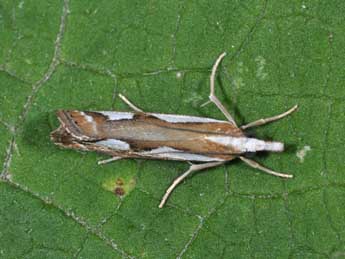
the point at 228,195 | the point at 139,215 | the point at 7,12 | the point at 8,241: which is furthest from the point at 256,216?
the point at 7,12

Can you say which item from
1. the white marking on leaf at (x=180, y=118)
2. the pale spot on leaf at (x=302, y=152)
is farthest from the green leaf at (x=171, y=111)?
the white marking on leaf at (x=180, y=118)

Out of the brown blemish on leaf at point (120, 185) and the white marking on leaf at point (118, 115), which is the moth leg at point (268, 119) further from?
the brown blemish on leaf at point (120, 185)

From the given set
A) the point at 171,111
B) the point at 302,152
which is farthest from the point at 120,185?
the point at 302,152

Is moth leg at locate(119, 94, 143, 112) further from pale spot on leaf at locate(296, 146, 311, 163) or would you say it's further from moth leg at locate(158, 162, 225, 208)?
pale spot on leaf at locate(296, 146, 311, 163)

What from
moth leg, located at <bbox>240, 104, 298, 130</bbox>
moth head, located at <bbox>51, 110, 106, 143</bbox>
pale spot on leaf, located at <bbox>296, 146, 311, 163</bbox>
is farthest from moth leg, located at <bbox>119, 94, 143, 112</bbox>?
pale spot on leaf, located at <bbox>296, 146, 311, 163</bbox>

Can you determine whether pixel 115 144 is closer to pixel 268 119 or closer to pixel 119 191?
pixel 119 191

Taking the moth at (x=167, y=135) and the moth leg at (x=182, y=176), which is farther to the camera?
the moth leg at (x=182, y=176)
